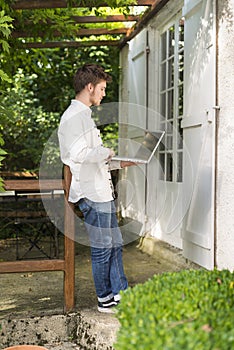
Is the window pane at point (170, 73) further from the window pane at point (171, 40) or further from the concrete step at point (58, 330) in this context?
the concrete step at point (58, 330)

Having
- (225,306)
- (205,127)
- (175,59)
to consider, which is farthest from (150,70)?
(225,306)

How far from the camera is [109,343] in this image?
3.89 metres

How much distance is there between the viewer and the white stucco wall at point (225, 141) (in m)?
4.41

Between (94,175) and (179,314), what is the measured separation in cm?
206

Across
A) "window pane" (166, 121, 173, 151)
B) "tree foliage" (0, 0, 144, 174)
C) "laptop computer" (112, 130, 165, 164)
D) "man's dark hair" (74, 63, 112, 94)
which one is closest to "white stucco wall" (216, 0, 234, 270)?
"laptop computer" (112, 130, 165, 164)

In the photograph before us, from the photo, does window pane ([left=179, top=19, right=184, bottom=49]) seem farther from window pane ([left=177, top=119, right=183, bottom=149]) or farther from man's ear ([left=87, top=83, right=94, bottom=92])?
man's ear ([left=87, top=83, right=94, bottom=92])

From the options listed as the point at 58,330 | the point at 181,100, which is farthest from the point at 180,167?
the point at 58,330

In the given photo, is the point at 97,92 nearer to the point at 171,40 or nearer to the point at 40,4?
the point at 40,4

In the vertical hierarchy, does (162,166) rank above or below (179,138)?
below

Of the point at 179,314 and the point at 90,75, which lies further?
the point at 90,75

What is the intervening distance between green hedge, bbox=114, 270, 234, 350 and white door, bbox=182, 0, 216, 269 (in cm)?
218

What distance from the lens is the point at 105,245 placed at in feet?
13.7

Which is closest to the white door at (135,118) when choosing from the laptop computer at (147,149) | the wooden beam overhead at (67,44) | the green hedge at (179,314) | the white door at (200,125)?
the wooden beam overhead at (67,44)

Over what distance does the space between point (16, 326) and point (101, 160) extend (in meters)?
1.24
